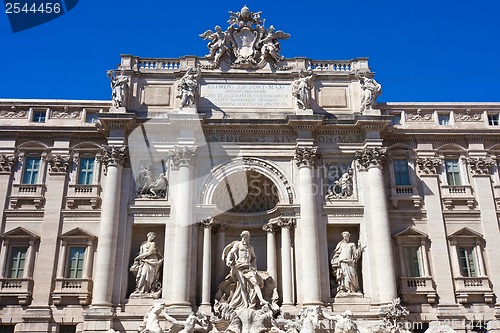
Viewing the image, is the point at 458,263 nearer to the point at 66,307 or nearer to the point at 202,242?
the point at 202,242

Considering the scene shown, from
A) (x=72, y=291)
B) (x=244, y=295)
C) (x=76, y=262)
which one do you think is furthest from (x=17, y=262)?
(x=244, y=295)

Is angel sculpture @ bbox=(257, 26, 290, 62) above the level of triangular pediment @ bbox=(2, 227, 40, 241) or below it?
above

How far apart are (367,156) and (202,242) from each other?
30.7ft

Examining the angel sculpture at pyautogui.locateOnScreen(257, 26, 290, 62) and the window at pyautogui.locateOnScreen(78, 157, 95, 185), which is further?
the angel sculpture at pyautogui.locateOnScreen(257, 26, 290, 62)

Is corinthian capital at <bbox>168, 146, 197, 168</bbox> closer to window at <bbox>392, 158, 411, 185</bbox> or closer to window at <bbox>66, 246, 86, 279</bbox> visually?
window at <bbox>66, 246, 86, 279</bbox>

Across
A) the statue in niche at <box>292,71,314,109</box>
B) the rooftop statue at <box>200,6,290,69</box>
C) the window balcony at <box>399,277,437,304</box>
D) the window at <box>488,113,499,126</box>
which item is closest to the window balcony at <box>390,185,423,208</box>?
the window balcony at <box>399,277,437,304</box>

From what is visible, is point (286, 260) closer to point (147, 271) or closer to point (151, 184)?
point (147, 271)

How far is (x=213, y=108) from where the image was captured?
28.2 m

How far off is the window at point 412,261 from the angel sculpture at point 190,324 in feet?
33.6

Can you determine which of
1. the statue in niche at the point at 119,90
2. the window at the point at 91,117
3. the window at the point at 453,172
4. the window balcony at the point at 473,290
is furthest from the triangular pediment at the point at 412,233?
the window at the point at 91,117

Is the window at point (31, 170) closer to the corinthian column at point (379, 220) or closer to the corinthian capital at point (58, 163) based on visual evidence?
the corinthian capital at point (58, 163)

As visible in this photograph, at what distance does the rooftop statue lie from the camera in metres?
29.3

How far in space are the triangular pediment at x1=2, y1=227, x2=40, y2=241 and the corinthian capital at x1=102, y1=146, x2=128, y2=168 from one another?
4894 millimetres

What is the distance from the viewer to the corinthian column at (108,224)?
24125 mm
